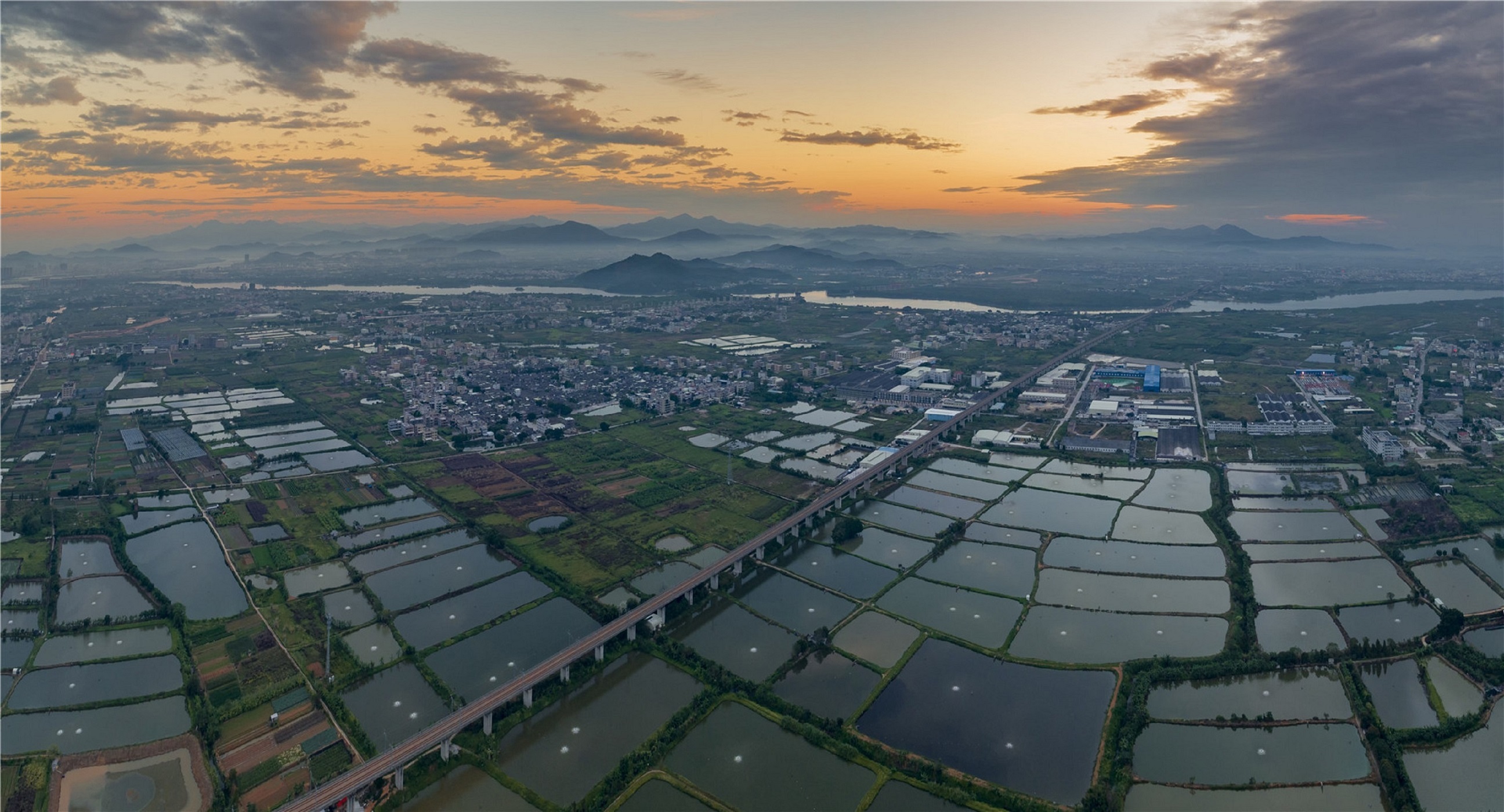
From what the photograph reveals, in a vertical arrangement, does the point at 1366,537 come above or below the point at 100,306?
above

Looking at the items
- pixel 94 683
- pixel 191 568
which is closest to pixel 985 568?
pixel 94 683

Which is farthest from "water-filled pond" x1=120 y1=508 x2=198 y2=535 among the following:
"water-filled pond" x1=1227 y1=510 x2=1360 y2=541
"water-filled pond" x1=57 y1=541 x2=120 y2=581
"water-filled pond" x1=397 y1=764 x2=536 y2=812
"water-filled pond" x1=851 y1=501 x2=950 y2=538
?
"water-filled pond" x1=1227 y1=510 x2=1360 y2=541

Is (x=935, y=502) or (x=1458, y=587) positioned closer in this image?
(x=1458, y=587)

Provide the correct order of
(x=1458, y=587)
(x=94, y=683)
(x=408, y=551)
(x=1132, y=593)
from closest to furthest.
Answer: (x=94, y=683)
(x=1132, y=593)
(x=1458, y=587)
(x=408, y=551)

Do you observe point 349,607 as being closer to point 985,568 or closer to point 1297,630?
point 985,568

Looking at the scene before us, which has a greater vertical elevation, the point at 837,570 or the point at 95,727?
the point at 837,570

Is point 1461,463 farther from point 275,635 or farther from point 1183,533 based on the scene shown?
point 275,635

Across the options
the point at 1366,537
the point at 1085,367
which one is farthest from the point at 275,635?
the point at 1085,367
